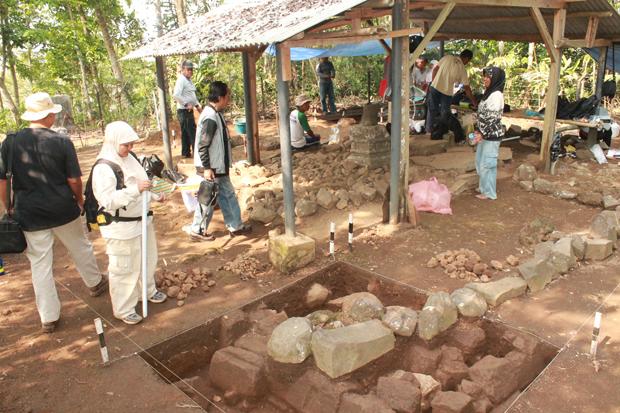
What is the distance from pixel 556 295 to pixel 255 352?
10.1 feet

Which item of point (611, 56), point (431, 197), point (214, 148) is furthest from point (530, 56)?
point (214, 148)

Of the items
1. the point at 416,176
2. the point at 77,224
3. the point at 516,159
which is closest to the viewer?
the point at 77,224

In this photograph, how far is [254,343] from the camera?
408cm

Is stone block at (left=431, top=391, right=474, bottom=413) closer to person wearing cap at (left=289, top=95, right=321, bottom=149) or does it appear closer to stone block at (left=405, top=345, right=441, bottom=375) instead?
stone block at (left=405, top=345, right=441, bottom=375)

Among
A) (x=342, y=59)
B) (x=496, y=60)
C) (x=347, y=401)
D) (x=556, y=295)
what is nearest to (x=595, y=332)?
(x=556, y=295)

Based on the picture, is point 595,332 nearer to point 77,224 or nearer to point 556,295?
point 556,295

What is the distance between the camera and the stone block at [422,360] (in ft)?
12.7

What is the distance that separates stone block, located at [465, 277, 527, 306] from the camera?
4586 mm

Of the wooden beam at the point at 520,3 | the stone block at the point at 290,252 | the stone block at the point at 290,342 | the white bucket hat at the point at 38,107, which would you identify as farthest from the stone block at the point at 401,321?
the wooden beam at the point at 520,3

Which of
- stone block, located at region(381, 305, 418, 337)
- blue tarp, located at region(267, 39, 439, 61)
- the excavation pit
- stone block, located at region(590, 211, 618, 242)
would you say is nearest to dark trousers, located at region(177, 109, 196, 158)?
blue tarp, located at region(267, 39, 439, 61)

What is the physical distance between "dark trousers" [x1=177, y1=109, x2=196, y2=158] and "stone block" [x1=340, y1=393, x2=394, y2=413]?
24.8 ft

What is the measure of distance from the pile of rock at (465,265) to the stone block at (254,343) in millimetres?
2272

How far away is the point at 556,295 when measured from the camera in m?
4.78

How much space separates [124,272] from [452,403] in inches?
116
